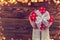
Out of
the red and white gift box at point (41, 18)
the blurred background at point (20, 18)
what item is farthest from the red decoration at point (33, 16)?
the blurred background at point (20, 18)

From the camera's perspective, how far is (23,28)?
2115 mm

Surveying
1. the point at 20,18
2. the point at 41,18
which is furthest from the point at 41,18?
the point at 20,18

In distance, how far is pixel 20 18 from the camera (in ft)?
6.98

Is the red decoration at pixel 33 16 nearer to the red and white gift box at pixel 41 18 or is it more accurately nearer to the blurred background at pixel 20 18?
the red and white gift box at pixel 41 18

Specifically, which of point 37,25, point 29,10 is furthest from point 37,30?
point 29,10

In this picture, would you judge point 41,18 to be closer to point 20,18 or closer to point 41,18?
point 41,18

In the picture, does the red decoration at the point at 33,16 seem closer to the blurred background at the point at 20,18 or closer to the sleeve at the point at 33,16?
the sleeve at the point at 33,16

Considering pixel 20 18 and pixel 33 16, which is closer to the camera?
pixel 33 16

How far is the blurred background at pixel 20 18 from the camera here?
211 cm

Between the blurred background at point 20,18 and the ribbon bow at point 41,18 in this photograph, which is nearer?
the ribbon bow at point 41,18

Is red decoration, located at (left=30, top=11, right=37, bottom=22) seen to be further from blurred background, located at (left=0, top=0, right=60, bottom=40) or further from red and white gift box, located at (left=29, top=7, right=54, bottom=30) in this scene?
blurred background, located at (left=0, top=0, right=60, bottom=40)

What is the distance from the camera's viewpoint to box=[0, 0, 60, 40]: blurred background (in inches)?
82.9

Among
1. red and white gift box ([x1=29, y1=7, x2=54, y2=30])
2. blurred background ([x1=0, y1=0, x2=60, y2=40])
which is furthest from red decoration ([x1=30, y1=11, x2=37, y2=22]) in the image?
blurred background ([x1=0, y1=0, x2=60, y2=40])

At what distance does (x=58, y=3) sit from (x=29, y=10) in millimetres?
239
